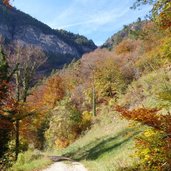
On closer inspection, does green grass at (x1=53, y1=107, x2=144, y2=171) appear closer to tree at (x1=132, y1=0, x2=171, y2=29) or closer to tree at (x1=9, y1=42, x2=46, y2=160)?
tree at (x1=9, y1=42, x2=46, y2=160)

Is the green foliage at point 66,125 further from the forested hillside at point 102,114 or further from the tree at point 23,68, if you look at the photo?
the tree at point 23,68

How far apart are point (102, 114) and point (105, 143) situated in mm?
18019

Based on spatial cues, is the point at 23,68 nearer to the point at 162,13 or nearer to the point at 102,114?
the point at 102,114

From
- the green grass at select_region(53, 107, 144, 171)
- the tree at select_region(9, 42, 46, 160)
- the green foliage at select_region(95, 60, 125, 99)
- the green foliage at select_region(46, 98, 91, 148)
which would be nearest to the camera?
the green grass at select_region(53, 107, 144, 171)

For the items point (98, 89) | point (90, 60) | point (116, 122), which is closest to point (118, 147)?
point (116, 122)

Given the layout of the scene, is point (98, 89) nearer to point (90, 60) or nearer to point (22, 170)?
point (90, 60)

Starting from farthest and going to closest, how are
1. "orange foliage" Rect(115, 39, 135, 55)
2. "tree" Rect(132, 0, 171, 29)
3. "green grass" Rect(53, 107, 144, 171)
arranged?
"orange foliage" Rect(115, 39, 135, 55) → "green grass" Rect(53, 107, 144, 171) → "tree" Rect(132, 0, 171, 29)

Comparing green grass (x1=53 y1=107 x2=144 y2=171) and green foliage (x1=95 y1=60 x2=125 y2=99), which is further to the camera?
green foliage (x1=95 y1=60 x2=125 y2=99)

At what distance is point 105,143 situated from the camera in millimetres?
34406

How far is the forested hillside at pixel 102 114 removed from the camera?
412 inches

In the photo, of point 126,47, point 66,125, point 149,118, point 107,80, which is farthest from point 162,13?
point 126,47

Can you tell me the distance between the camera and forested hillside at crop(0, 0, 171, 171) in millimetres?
10453

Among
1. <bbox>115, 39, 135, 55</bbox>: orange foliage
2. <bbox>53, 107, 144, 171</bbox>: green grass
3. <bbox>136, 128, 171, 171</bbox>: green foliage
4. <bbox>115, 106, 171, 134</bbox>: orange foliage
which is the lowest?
<bbox>53, 107, 144, 171</bbox>: green grass

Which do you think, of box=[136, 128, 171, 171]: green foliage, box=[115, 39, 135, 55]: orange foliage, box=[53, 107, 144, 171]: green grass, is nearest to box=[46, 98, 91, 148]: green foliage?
box=[53, 107, 144, 171]: green grass
